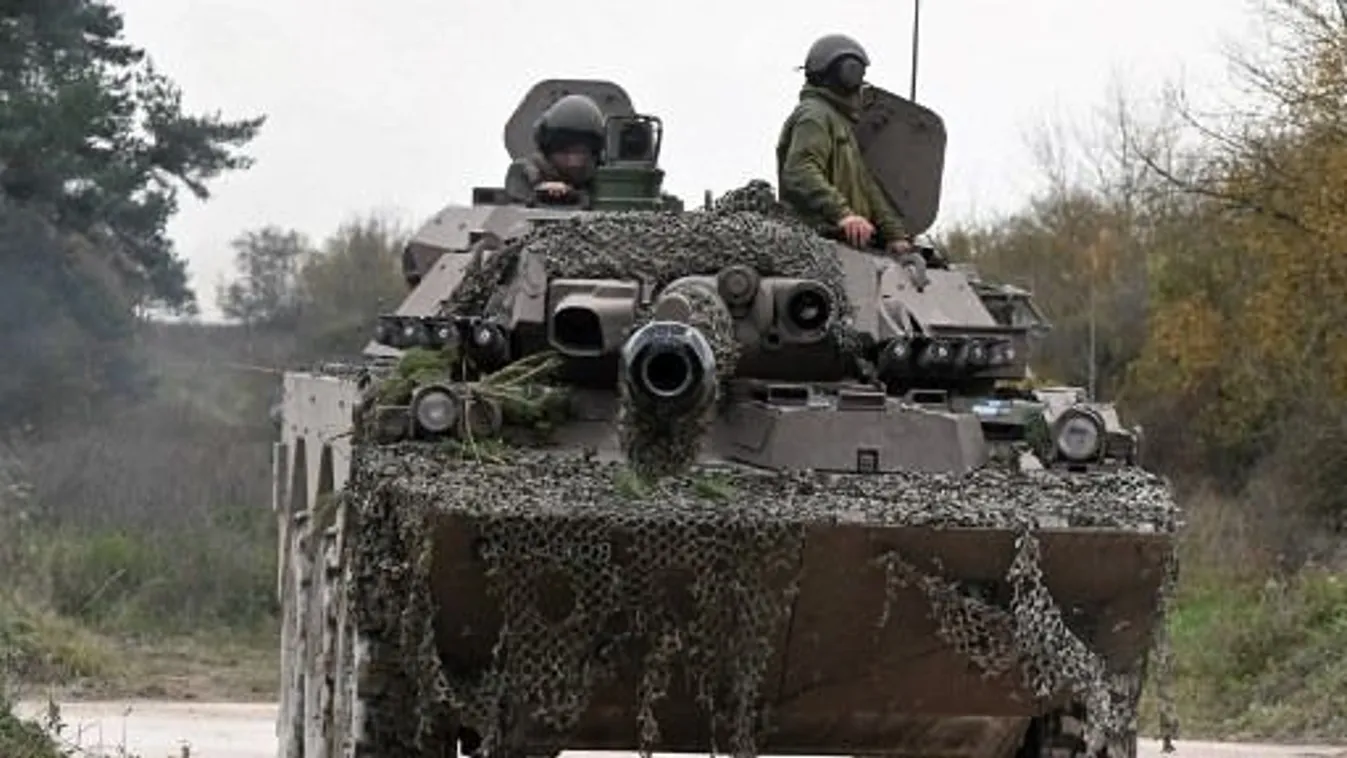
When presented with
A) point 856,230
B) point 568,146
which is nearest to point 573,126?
point 568,146

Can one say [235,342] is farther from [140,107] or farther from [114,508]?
[114,508]

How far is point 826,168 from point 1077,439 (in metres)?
2.24

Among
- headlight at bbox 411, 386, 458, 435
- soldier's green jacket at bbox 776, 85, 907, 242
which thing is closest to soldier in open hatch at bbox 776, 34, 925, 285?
soldier's green jacket at bbox 776, 85, 907, 242

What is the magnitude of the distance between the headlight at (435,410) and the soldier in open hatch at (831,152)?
2255mm

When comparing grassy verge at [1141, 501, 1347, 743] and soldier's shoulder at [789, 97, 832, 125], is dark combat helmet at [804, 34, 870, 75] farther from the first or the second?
grassy verge at [1141, 501, 1347, 743]

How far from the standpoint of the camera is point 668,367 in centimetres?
802

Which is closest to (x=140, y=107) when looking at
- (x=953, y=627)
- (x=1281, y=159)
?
(x=1281, y=159)

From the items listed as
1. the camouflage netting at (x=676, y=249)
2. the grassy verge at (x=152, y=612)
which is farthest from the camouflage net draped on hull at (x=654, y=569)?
the grassy verge at (x=152, y=612)

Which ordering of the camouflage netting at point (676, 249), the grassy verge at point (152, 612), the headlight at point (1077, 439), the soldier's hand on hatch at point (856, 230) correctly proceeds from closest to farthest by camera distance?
the headlight at point (1077, 439)
the camouflage netting at point (676, 249)
the soldier's hand on hatch at point (856, 230)
the grassy verge at point (152, 612)

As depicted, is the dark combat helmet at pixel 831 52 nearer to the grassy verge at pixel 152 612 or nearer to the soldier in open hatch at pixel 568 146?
the soldier in open hatch at pixel 568 146

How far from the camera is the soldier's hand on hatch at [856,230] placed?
1020 cm

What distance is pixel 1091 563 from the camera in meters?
8.20

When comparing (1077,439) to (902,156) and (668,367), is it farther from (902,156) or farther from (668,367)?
(902,156)

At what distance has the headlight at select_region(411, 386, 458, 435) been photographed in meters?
8.50
